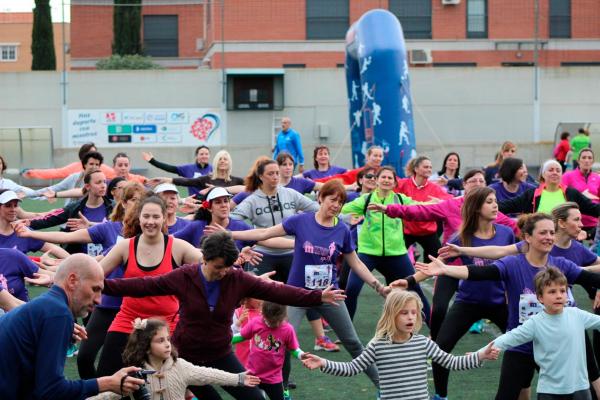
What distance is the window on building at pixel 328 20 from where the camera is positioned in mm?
41750

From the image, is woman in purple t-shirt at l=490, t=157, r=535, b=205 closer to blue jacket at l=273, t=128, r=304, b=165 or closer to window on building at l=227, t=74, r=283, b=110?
blue jacket at l=273, t=128, r=304, b=165

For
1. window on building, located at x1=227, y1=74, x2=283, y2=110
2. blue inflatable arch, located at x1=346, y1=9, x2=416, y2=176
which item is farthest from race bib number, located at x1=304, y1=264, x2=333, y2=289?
window on building, located at x1=227, y1=74, x2=283, y2=110

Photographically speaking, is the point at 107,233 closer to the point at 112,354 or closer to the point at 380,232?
the point at 112,354

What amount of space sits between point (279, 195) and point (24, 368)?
17.7ft

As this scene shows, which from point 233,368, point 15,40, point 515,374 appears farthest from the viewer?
point 15,40

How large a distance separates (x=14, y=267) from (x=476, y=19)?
3695 cm

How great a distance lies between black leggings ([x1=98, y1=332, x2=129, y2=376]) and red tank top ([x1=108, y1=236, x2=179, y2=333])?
0.05m

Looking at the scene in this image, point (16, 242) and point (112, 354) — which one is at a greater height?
point (16, 242)

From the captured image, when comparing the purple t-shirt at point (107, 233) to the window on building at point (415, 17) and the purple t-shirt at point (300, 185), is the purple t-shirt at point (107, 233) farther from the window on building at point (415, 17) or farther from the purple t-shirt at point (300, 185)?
the window on building at point (415, 17)

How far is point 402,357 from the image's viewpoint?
6.58m

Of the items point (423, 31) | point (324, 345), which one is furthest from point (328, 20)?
point (324, 345)

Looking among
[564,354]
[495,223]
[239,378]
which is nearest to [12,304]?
[239,378]

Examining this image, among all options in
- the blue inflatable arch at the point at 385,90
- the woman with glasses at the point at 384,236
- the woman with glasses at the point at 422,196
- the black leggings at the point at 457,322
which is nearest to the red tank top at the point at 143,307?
Answer: the black leggings at the point at 457,322

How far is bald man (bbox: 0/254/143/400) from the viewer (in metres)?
4.96
